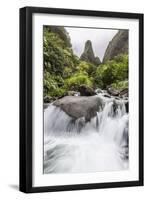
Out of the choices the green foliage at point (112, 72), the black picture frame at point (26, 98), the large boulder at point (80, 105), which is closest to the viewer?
the black picture frame at point (26, 98)

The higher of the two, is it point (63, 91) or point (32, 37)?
point (32, 37)

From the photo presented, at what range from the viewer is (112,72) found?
13.8 feet

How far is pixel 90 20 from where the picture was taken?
409 cm

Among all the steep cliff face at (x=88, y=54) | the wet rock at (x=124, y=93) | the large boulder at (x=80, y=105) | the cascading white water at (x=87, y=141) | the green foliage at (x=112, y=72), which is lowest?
the cascading white water at (x=87, y=141)

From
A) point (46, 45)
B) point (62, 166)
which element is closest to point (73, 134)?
point (62, 166)

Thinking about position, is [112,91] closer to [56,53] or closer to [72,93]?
[72,93]

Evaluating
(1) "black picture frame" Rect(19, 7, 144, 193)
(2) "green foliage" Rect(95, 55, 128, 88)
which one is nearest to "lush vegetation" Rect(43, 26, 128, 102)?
(2) "green foliage" Rect(95, 55, 128, 88)

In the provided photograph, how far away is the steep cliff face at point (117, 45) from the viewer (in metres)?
4.18

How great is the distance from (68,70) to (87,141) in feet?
1.35

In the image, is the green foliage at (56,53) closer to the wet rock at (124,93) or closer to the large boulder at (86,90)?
the large boulder at (86,90)

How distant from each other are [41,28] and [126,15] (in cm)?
54

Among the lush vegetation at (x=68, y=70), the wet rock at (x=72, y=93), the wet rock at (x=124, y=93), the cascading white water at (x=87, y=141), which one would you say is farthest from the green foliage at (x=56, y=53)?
the wet rock at (x=124, y=93)

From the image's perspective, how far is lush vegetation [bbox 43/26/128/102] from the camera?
13.1 feet

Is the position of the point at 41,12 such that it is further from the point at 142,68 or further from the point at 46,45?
the point at 142,68
